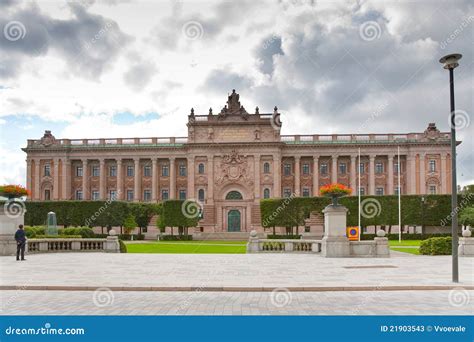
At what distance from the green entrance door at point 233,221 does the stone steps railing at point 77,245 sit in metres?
49.7

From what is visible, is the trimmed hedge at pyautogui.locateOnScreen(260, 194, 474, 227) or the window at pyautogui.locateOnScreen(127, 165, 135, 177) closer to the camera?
the trimmed hedge at pyautogui.locateOnScreen(260, 194, 474, 227)

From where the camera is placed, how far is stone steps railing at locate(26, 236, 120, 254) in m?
33.5

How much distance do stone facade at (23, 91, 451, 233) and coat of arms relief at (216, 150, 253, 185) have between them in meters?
0.17

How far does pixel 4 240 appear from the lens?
29312 mm

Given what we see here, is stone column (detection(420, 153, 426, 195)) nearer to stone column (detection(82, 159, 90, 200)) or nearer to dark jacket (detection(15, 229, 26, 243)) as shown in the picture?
stone column (detection(82, 159, 90, 200))

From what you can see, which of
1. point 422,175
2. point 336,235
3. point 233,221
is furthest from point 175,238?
point 422,175

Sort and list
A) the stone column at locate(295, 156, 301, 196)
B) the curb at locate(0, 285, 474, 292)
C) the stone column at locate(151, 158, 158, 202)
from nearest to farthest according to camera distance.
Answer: the curb at locate(0, 285, 474, 292)
the stone column at locate(295, 156, 301, 196)
the stone column at locate(151, 158, 158, 202)

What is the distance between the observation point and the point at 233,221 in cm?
8544

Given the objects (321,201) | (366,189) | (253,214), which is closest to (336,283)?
(321,201)

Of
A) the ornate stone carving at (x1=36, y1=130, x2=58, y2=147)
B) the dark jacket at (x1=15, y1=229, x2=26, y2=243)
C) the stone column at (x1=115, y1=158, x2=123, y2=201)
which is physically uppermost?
the ornate stone carving at (x1=36, y1=130, x2=58, y2=147)

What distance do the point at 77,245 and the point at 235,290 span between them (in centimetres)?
2270

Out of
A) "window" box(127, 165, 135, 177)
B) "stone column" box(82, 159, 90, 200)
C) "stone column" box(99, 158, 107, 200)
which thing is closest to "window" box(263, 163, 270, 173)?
"window" box(127, 165, 135, 177)

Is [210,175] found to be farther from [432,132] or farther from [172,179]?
[432,132]

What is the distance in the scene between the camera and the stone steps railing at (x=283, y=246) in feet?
107
